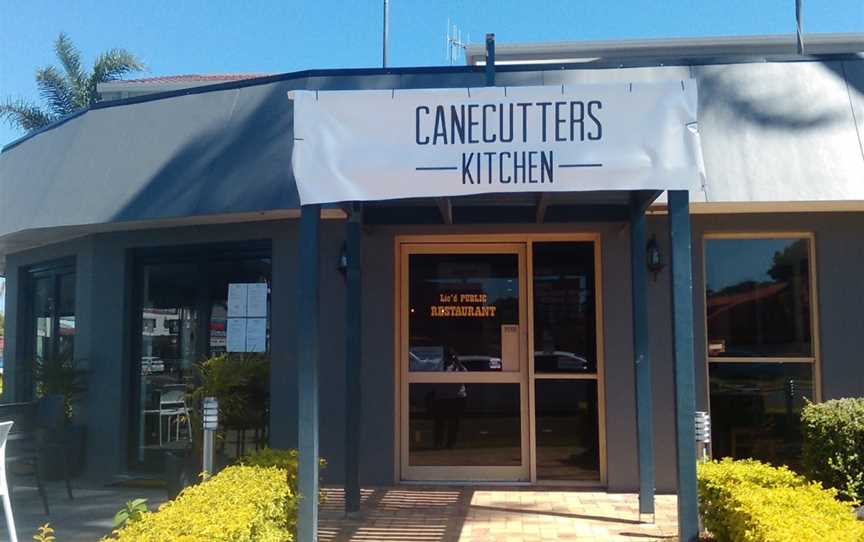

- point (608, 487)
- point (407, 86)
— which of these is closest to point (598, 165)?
point (407, 86)

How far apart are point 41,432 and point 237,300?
2.42 metres

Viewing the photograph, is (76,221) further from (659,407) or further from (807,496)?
(807,496)

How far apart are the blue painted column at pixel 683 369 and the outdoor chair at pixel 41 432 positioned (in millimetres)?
5946

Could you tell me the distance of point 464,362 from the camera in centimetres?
809

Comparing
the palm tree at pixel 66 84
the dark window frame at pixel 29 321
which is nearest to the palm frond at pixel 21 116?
the palm tree at pixel 66 84

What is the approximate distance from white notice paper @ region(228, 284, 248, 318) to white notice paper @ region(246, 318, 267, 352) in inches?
5.5

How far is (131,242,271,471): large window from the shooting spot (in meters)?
7.99

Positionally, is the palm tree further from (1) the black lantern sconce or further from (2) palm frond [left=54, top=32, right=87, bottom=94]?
(1) the black lantern sconce

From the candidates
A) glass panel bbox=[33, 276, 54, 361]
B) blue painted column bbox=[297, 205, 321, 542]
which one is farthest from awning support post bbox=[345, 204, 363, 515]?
glass panel bbox=[33, 276, 54, 361]

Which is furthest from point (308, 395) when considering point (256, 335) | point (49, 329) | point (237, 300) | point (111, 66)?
point (111, 66)

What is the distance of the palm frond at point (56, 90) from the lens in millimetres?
27438

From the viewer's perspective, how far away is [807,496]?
428 centimetres

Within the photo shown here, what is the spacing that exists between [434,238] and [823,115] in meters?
3.77

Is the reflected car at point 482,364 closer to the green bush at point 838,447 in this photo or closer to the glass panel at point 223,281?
the glass panel at point 223,281
